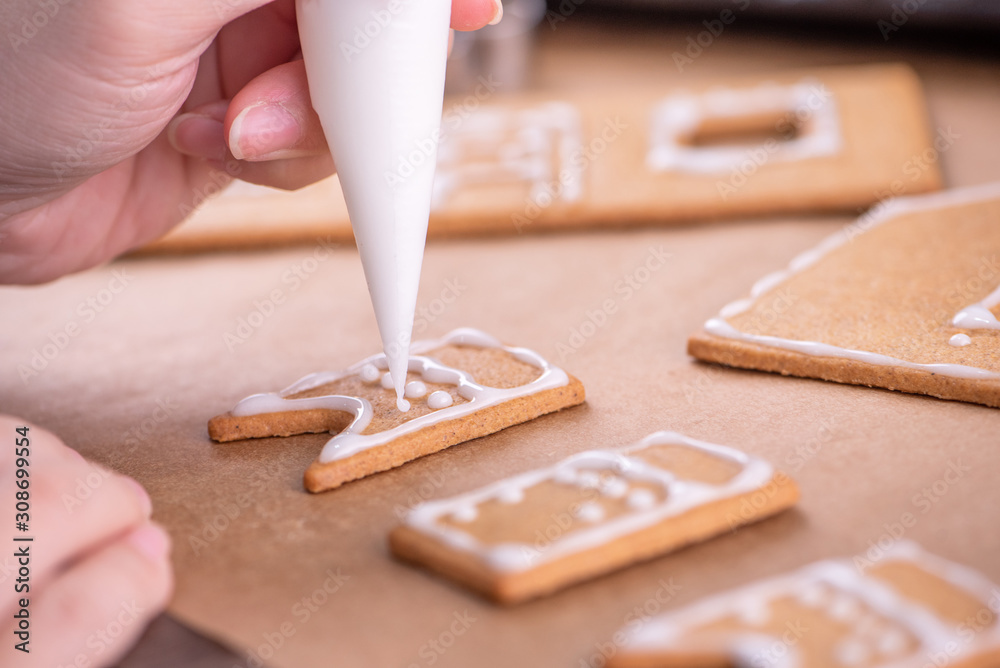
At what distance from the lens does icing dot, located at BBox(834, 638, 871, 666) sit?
71 cm

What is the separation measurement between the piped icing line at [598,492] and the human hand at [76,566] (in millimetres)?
253

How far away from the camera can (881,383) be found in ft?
3.94

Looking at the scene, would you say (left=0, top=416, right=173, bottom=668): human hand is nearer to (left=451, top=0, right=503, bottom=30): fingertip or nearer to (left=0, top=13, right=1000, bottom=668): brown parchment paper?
(left=0, top=13, right=1000, bottom=668): brown parchment paper

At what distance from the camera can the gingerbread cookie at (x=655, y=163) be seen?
196 centimetres

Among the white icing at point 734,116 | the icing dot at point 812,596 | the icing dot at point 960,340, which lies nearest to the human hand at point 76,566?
the icing dot at point 812,596

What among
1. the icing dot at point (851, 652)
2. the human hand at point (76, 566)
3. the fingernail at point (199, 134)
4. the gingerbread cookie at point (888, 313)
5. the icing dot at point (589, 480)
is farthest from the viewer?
the fingernail at point (199, 134)

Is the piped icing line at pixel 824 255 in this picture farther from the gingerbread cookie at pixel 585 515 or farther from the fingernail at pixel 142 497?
the fingernail at pixel 142 497

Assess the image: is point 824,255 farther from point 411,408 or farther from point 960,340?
point 411,408

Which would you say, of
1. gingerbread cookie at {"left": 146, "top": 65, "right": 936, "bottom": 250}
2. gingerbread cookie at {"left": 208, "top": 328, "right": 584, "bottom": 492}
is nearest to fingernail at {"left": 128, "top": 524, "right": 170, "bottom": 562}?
gingerbread cookie at {"left": 208, "top": 328, "right": 584, "bottom": 492}

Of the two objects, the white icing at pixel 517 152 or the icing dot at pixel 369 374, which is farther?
the white icing at pixel 517 152

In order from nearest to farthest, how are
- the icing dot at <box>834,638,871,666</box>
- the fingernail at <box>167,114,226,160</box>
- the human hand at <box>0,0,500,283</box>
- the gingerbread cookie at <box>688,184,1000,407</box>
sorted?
the icing dot at <box>834,638,871,666</box>, the human hand at <box>0,0,500,283</box>, the gingerbread cookie at <box>688,184,1000,407</box>, the fingernail at <box>167,114,226,160</box>

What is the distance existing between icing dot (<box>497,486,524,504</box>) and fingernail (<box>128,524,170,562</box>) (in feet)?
1.06

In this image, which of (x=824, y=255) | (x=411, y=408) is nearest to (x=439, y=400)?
(x=411, y=408)

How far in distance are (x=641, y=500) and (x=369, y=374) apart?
0.46 m
